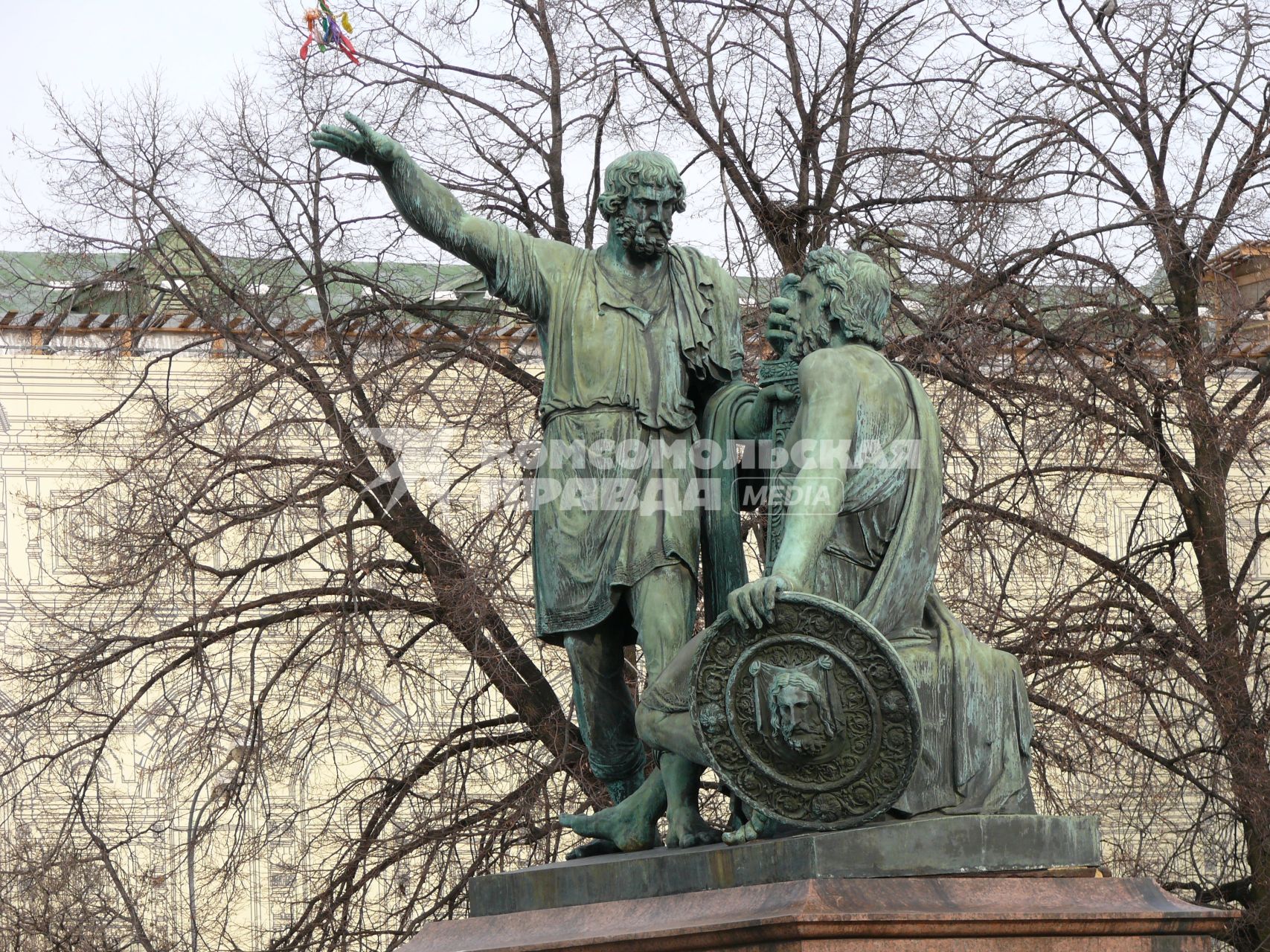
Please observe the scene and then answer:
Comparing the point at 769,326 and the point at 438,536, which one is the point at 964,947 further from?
the point at 438,536

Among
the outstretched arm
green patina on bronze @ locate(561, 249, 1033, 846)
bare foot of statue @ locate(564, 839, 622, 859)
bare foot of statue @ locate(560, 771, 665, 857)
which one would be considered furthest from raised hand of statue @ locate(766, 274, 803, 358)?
bare foot of statue @ locate(564, 839, 622, 859)

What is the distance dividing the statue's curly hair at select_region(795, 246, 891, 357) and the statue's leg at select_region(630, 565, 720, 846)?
745 millimetres

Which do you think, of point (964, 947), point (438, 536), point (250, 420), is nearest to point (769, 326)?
point (964, 947)

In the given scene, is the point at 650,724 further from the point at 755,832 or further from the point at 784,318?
the point at 784,318

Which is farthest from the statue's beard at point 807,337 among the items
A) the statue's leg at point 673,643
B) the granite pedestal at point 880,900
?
the granite pedestal at point 880,900

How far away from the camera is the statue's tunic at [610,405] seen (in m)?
5.81

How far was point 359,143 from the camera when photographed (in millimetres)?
5754

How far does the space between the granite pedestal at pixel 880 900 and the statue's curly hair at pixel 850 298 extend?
1.31 meters

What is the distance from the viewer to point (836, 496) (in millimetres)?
5371

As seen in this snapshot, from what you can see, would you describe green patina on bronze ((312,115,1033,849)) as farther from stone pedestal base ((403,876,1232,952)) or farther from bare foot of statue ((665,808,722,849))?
stone pedestal base ((403,876,1232,952))

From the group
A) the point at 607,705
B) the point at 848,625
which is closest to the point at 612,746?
the point at 607,705

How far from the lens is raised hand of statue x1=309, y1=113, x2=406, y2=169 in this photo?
571 cm

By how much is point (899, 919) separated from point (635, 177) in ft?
7.16

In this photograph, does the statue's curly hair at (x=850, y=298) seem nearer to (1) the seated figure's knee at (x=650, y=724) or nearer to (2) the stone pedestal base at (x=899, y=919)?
(1) the seated figure's knee at (x=650, y=724)
